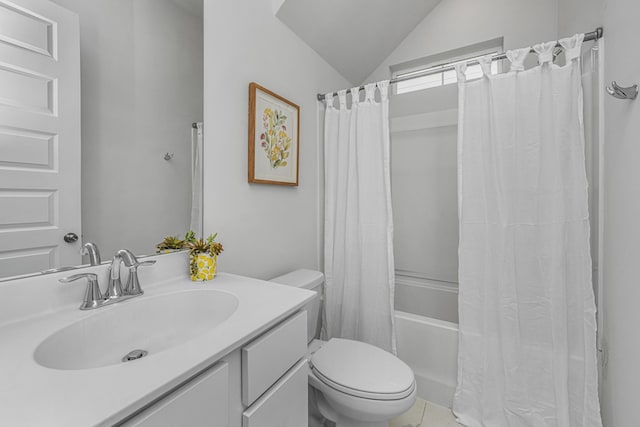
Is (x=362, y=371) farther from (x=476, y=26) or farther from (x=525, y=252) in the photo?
(x=476, y=26)

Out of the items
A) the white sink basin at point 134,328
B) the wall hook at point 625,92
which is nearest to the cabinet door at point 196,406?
the white sink basin at point 134,328

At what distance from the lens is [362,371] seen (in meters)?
1.24

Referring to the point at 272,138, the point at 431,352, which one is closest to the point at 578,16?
the point at 272,138

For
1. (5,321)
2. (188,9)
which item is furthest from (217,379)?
(188,9)

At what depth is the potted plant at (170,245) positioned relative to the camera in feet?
3.69

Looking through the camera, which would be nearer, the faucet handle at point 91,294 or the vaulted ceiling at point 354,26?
the faucet handle at point 91,294

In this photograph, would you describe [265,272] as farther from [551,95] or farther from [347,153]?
[551,95]

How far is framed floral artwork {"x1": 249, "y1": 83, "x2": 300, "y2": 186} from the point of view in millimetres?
1451

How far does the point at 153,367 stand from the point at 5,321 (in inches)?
20.8

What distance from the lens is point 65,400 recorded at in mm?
459

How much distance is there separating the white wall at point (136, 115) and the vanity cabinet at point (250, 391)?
2.03 ft

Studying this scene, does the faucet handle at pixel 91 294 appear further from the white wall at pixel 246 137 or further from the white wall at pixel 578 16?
the white wall at pixel 578 16

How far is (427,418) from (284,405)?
1111 mm

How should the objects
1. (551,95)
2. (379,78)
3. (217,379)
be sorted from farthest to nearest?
(379,78) → (551,95) → (217,379)
